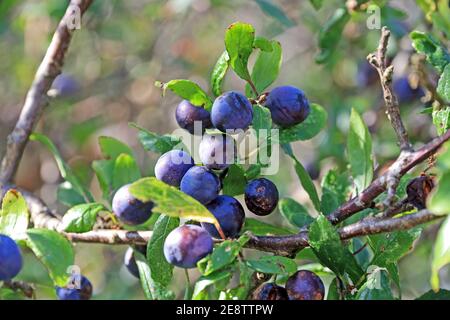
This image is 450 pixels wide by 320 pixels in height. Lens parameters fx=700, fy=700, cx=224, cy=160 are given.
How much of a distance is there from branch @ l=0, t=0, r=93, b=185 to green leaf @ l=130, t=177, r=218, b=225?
2.20ft

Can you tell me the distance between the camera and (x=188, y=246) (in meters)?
0.94

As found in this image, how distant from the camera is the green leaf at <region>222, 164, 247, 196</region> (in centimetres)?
113

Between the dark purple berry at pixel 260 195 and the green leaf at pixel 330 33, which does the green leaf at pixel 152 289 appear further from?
the green leaf at pixel 330 33

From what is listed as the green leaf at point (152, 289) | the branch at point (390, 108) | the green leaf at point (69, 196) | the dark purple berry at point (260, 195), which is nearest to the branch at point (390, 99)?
the branch at point (390, 108)

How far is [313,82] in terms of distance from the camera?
9.54ft

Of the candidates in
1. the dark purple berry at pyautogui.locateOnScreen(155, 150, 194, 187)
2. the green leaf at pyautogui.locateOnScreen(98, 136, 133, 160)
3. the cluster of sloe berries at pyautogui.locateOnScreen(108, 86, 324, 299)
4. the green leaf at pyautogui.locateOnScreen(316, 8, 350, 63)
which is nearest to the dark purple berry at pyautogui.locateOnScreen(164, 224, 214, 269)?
the cluster of sloe berries at pyautogui.locateOnScreen(108, 86, 324, 299)

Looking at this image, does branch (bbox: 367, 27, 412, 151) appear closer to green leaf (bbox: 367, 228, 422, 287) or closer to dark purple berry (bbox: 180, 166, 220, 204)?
green leaf (bbox: 367, 228, 422, 287)

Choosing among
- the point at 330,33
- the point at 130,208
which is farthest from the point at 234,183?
the point at 330,33

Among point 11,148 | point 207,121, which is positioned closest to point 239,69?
point 207,121

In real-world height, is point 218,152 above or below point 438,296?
above

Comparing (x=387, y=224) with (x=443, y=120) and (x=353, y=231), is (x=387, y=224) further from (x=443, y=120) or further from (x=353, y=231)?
(x=443, y=120)

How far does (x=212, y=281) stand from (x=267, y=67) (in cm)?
41
